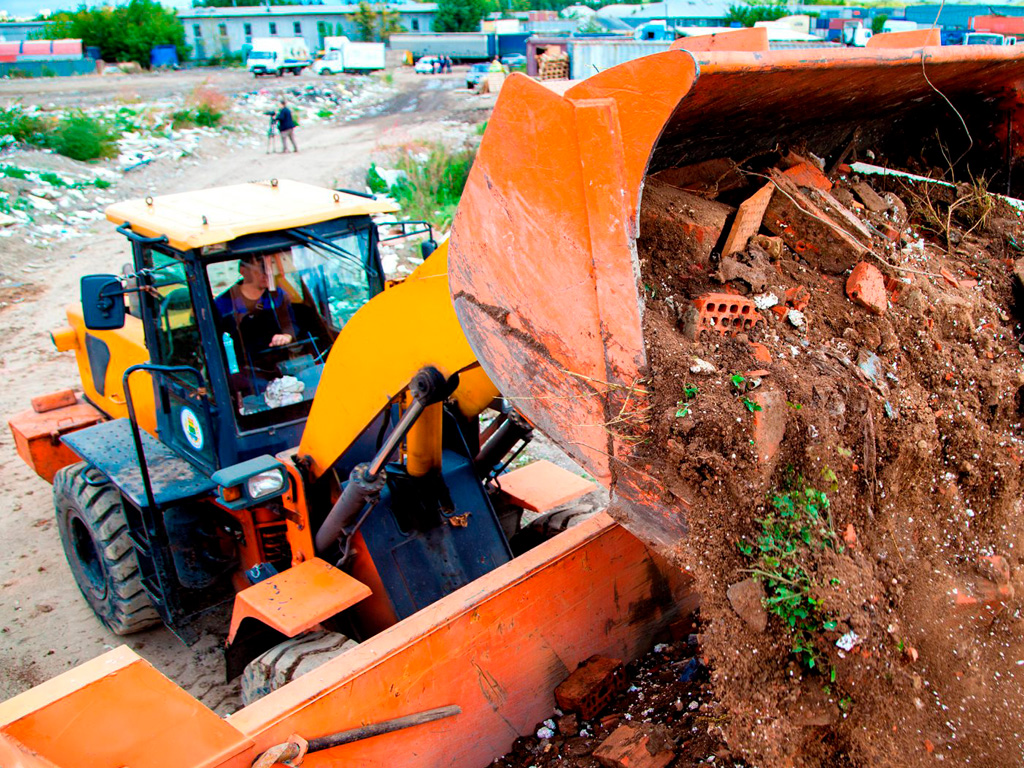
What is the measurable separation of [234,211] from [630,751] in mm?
2911

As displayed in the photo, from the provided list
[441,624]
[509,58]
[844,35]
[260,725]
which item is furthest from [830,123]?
[509,58]

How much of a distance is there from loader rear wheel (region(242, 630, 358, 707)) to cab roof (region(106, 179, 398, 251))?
1715mm

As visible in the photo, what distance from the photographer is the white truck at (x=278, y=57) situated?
35.5m

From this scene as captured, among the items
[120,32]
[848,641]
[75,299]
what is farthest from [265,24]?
[848,641]

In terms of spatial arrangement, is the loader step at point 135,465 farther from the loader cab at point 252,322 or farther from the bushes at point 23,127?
the bushes at point 23,127

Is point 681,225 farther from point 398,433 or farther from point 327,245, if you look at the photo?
point 327,245

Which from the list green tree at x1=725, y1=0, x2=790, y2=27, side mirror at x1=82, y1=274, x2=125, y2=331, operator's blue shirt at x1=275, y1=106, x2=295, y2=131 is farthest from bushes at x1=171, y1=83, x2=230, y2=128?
green tree at x1=725, y1=0, x2=790, y2=27

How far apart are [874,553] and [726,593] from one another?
0.49 metres

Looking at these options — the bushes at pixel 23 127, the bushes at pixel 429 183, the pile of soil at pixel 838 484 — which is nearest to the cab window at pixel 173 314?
the pile of soil at pixel 838 484

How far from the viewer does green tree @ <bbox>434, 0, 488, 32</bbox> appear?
55.7m

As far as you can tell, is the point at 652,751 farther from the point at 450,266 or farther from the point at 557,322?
the point at 450,266

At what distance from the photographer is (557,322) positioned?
7.23 feet

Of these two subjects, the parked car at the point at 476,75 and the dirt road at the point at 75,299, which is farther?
the parked car at the point at 476,75

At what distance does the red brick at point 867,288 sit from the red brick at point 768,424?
715mm
